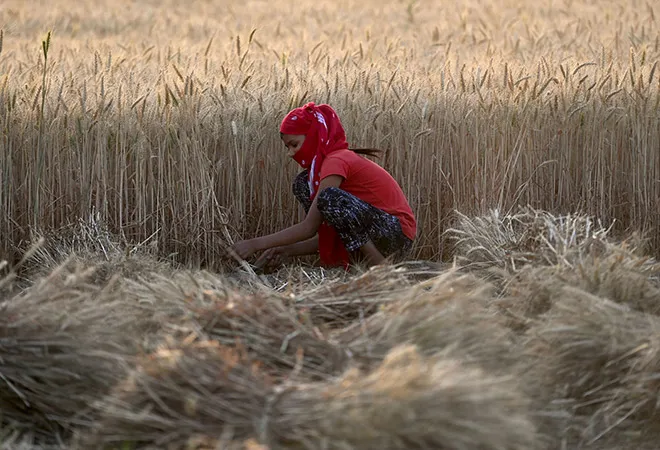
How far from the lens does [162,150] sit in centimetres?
379

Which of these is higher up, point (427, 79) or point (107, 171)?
point (427, 79)

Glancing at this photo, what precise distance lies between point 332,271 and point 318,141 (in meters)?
0.51

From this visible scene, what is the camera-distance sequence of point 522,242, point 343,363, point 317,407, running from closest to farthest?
1. point 317,407
2. point 343,363
3. point 522,242

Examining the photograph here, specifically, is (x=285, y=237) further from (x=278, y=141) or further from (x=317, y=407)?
(x=317, y=407)

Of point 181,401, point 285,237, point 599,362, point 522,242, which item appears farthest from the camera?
point 285,237

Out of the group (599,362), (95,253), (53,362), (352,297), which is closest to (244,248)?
(95,253)

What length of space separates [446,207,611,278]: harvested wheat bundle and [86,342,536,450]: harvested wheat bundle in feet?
3.53

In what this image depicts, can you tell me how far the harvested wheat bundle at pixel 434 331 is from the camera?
2215 mm

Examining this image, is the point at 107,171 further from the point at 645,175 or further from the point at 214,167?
the point at 645,175

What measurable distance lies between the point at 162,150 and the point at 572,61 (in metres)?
2.09

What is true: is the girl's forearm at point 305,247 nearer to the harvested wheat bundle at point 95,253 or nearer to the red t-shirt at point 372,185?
the red t-shirt at point 372,185

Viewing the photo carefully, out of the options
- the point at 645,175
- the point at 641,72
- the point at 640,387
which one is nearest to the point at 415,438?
the point at 640,387

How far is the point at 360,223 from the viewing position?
142 inches

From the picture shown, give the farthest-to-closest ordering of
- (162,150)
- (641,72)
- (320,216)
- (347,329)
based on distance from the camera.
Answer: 1. (641,72)
2. (162,150)
3. (320,216)
4. (347,329)
